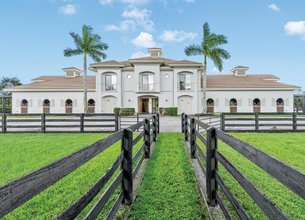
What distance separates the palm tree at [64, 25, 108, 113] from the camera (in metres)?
29.0

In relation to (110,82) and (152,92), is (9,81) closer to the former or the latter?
(110,82)

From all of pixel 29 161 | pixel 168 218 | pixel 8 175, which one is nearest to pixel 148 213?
pixel 168 218

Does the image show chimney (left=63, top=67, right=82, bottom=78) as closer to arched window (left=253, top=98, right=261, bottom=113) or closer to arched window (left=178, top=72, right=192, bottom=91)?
arched window (left=178, top=72, right=192, bottom=91)

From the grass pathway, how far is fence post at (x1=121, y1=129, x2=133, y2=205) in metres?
0.20

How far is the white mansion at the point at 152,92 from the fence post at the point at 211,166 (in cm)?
2586

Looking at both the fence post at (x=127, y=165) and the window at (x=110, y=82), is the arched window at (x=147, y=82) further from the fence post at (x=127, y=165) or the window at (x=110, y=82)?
the fence post at (x=127, y=165)

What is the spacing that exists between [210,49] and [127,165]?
26282 mm

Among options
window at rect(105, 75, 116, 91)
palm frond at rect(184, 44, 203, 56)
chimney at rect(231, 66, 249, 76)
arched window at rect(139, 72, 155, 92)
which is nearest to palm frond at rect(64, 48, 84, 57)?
window at rect(105, 75, 116, 91)

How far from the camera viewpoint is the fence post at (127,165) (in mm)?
3266

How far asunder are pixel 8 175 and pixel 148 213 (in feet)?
10.8

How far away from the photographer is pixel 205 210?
10.7ft

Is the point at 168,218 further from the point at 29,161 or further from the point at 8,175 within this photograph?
the point at 29,161

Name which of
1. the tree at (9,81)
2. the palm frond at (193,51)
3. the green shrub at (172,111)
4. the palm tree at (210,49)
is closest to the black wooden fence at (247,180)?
the green shrub at (172,111)

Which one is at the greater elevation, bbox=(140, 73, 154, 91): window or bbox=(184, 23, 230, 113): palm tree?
bbox=(184, 23, 230, 113): palm tree
